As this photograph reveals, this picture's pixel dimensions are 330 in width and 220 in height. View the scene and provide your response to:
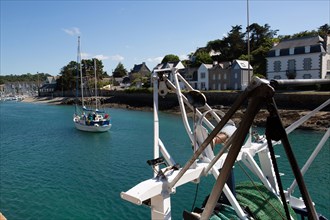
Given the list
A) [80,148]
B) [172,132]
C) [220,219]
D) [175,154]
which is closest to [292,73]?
[172,132]

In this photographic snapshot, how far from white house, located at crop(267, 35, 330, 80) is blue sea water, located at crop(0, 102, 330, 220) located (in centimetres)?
2462

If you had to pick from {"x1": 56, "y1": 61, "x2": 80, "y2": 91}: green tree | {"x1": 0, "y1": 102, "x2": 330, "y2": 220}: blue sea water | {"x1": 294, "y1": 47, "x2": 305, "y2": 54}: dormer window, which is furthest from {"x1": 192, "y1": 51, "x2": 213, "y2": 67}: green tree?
{"x1": 56, "y1": 61, "x2": 80, "y2": 91}: green tree

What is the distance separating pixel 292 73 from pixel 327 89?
1136 centimetres

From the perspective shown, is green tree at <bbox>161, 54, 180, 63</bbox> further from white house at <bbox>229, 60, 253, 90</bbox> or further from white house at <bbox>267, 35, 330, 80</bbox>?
white house at <bbox>267, 35, 330, 80</bbox>

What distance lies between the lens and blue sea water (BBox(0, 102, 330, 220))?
17109 millimetres

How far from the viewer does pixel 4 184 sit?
72.3 ft

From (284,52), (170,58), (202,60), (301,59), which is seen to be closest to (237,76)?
(284,52)

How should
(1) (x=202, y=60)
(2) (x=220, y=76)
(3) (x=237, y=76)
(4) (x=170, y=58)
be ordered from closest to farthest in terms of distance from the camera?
(3) (x=237, y=76) < (2) (x=220, y=76) < (1) (x=202, y=60) < (4) (x=170, y=58)

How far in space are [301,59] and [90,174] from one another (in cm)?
5009

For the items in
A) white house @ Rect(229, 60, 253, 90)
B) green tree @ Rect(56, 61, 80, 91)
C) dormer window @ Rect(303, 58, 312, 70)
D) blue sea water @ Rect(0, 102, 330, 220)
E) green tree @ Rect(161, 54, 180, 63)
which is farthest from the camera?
green tree @ Rect(56, 61, 80, 91)

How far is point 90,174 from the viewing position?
2419 centimetres

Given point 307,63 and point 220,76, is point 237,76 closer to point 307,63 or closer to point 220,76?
point 220,76

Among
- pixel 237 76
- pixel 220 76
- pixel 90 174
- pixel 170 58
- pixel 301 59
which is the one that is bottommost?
pixel 90 174

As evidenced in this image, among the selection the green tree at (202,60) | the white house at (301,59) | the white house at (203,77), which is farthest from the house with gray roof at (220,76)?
the green tree at (202,60)
